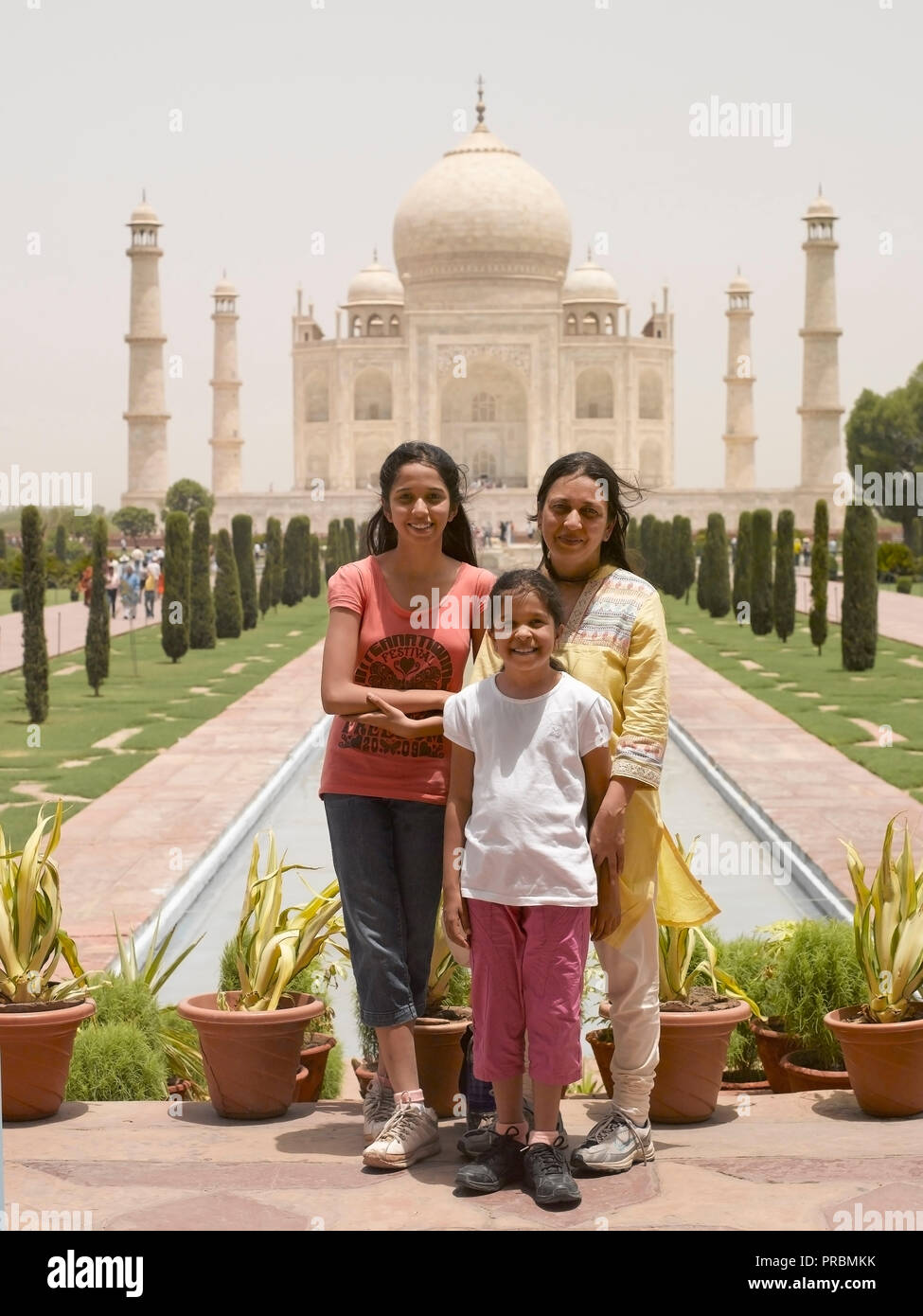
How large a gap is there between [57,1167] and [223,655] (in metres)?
12.6

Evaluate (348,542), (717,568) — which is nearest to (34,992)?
(717,568)

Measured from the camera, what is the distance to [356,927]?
271 centimetres

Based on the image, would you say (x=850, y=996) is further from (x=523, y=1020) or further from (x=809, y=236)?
(x=809, y=236)

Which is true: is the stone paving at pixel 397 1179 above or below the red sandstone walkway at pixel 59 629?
above

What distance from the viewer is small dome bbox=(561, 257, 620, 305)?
149ft

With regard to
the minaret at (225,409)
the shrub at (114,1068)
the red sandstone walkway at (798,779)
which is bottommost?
the red sandstone walkway at (798,779)

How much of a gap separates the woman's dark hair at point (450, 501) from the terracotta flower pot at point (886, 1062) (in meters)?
0.98

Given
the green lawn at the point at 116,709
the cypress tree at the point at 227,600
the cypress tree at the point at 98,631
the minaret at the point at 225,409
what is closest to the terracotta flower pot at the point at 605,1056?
the green lawn at the point at 116,709

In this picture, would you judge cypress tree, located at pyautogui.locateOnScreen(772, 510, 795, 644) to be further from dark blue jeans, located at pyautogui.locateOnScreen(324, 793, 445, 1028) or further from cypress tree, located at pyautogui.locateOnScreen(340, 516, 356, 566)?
dark blue jeans, located at pyautogui.locateOnScreen(324, 793, 445, 1028)

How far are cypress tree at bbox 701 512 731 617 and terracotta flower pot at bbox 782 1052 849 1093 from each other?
16590 millimetres

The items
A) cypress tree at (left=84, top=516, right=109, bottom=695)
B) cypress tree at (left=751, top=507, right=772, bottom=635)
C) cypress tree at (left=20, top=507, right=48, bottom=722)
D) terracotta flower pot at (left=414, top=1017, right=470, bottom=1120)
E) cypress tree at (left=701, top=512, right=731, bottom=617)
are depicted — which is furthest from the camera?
cypress tree at (left=701, top=512, right=731, bottom=617)

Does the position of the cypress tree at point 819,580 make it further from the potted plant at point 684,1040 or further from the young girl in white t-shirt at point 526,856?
the young girl in white t-shirt at point 526,856

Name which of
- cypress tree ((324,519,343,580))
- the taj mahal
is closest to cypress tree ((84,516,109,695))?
cypress tree ((324,519,343,580))

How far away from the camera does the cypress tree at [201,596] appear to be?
15.5 meters
